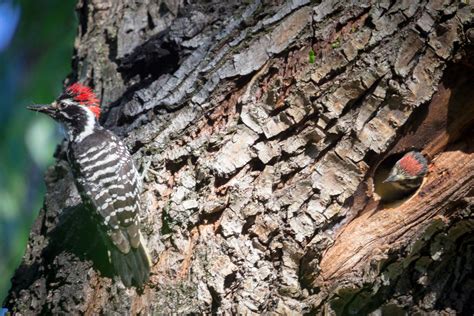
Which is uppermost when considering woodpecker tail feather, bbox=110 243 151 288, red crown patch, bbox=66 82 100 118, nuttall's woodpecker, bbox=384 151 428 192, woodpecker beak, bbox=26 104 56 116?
woodpecker beak, bbox=26 104 56 116

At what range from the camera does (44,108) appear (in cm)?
400

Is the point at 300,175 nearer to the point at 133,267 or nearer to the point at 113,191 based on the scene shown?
the point at 133,267

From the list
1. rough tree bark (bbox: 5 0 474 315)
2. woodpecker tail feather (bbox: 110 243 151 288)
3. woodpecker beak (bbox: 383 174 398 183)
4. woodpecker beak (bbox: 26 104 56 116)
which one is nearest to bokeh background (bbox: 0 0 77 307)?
woodpecker beak (bbox: 26 104 56 116)

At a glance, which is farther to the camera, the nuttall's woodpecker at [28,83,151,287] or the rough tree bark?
the nuttall's woodpecker at [28,83,151,287]

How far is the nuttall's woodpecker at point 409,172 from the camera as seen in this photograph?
3.03 m

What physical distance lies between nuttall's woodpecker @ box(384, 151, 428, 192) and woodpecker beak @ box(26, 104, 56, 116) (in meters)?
2.30

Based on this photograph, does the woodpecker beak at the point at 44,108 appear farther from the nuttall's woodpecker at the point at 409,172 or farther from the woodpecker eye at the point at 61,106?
the nuttall's woodpecker at the point at 409,172

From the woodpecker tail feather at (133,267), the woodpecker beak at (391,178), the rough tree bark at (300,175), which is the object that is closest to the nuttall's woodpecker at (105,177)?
the woodpecker tail feather at (133,267)

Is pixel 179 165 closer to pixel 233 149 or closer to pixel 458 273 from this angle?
pixel 233 149

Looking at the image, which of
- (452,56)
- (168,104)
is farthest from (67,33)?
(452,56)

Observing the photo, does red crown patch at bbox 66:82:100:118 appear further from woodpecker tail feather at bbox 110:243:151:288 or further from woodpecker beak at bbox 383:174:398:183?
woodpecker beak at bbox 383:174:398:183

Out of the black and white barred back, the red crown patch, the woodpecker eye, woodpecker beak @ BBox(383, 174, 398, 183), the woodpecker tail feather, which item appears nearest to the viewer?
the woodpecker tail feather

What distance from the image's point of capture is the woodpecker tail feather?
282cm

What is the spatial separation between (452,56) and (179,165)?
150 centimetres
